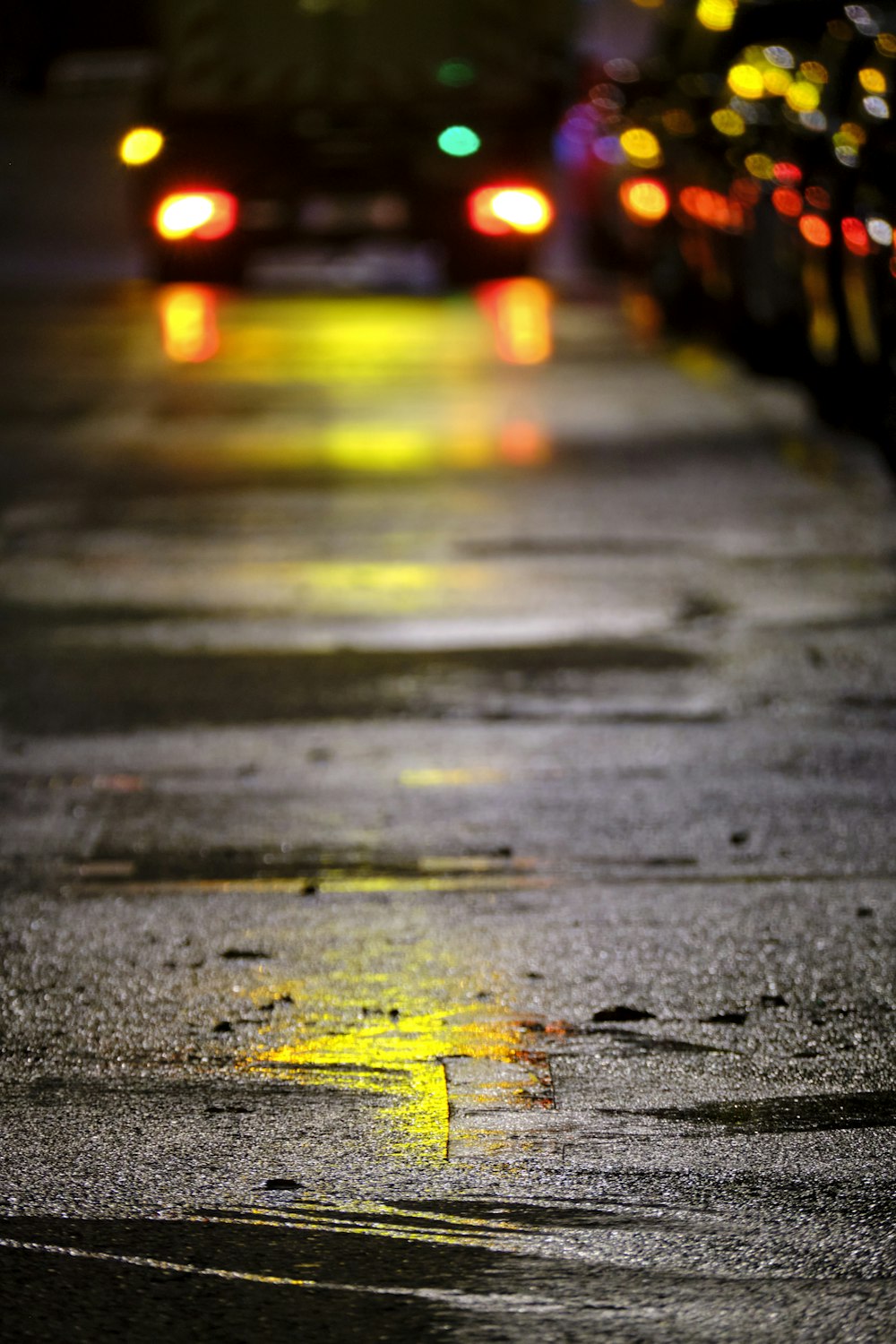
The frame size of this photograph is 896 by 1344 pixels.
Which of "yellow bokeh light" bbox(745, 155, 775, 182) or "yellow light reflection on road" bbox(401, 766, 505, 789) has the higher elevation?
"yellow light reflection on road" bbox(401, 766, 505, 789)

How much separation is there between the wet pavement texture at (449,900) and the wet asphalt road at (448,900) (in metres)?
0.01

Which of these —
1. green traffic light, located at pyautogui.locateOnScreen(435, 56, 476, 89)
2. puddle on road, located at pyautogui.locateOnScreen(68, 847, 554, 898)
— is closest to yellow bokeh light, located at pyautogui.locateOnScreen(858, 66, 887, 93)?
puddle on road, located at pyautogui.locateOnScreen(68, 847, 554, 898)

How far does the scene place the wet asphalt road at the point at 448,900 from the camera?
3.41 meters

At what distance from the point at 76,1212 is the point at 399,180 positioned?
16.4 m

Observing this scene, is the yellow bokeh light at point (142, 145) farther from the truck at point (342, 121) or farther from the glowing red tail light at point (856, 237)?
the glowing red tail light at point (856, 237)

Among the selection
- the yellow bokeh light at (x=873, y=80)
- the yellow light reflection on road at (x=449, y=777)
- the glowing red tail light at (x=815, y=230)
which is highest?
the yellow bokeh light at (x=873, y=80)

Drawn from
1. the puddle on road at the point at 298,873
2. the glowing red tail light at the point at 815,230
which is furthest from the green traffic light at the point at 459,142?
the puddle on road at the point at 298,873

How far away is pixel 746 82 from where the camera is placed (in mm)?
14648

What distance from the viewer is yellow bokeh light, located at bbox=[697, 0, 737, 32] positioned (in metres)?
16.9

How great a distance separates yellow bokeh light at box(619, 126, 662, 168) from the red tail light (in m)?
0.90

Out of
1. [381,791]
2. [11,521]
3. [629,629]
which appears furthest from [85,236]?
[381,791]

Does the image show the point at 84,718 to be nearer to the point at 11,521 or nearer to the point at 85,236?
the point at 11,521

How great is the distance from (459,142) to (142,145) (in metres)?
2.68

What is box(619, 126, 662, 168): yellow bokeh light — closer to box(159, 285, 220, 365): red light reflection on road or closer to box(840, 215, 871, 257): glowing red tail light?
box(159, 285, 220, 365): red light reflection on road
